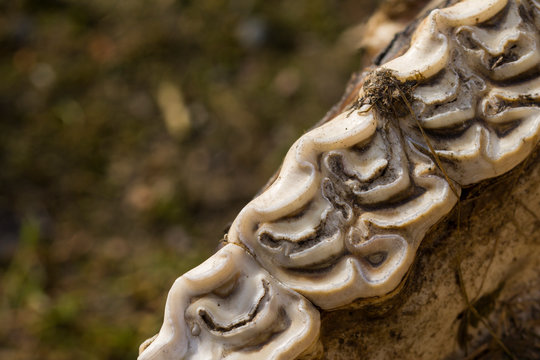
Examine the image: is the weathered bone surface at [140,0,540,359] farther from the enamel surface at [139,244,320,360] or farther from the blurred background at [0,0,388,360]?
the blurred background at [0,0,388,360]

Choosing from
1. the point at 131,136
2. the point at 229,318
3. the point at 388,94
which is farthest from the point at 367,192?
the point at 131,136

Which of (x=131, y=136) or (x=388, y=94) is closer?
(x=388, y=94)

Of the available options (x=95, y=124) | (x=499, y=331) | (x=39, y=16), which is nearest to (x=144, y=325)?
(x=95, y=124)

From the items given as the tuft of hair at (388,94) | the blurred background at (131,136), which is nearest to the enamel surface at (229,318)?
the tuft of hair at (388,94)

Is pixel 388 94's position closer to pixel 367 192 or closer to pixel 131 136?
pixel 367 192

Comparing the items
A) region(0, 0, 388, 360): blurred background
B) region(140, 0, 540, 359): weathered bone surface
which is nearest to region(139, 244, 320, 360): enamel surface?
region(140, 0, 540, 359): weathered bone surface

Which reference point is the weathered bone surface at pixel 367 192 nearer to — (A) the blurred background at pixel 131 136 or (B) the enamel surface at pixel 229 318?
(B) the enamel surface at pixel 229 318
